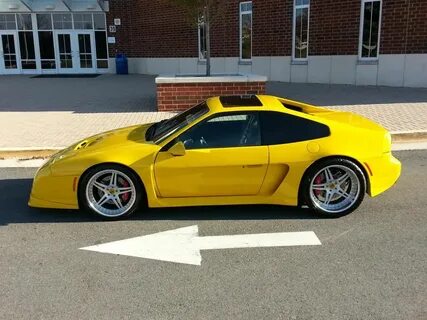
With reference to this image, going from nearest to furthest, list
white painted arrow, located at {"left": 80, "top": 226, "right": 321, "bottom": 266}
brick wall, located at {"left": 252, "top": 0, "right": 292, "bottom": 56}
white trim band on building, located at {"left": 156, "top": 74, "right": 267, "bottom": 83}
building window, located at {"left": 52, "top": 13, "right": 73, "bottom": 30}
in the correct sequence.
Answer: white painted arrow, located at {"left": 80, "top": 226, "right": 321, "bottom": 266} → white trim band on building, located at {"left": 156, "top": 74, "right": 267, "bottom": 83} → brick wall, located at {"left": 252, "top": 0, "right": 292, "bottom": 56} → building window, located at {"left": 52, "top": 13, "right": 73, "bottom": 30}

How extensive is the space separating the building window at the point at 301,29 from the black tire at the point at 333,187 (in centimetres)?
1434

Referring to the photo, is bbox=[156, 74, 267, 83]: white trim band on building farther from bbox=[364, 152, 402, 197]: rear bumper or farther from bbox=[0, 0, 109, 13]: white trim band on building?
bbox=[0, 0, 109, 13]: white trim band on building

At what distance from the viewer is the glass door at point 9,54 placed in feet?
86.5

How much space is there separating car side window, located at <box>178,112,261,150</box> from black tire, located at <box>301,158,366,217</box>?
0.72 meters

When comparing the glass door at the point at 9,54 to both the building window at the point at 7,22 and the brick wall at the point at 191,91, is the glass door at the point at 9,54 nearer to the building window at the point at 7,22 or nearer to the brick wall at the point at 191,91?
the building window at the point at 7,22

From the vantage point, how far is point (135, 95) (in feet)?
50.7

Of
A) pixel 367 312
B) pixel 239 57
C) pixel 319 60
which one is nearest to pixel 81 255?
pixel 367 312

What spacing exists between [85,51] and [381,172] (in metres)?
24.6

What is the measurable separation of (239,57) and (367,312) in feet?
60.6

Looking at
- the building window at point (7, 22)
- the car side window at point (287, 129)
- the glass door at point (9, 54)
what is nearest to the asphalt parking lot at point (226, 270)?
the car side window at point (287, 129)

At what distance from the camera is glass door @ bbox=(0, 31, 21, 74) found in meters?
26.4

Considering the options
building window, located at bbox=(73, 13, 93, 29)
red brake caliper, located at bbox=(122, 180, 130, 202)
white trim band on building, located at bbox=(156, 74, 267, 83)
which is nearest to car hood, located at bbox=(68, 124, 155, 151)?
red brake caliper, located at bbox=(122, 180, 130, 202)

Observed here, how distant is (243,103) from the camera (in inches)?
206

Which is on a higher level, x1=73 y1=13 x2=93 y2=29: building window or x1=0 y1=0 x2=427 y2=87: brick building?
x1=73 y1=13 x2=93 y2=29: building window
